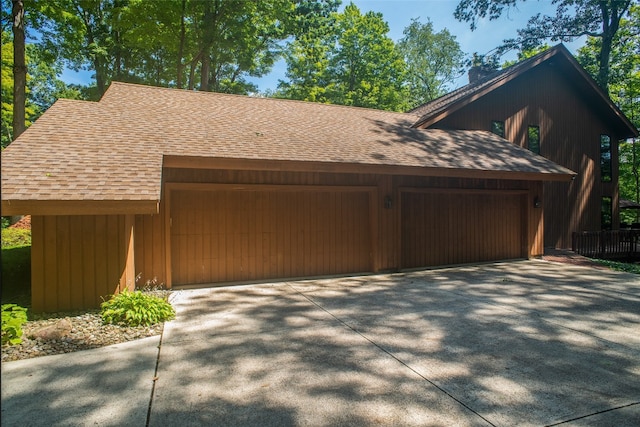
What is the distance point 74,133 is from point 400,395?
277 inches

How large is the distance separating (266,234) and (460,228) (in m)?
5.06

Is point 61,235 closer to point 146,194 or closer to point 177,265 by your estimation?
point 146,194

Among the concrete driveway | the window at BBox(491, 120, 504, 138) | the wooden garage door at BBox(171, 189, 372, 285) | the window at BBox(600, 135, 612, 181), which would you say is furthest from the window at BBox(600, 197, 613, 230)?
the wooden garage door at BBox(171, 189, 372, 285)

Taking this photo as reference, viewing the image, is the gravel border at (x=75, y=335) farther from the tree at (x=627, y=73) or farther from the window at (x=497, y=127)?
the tree at (x=627, y=73)

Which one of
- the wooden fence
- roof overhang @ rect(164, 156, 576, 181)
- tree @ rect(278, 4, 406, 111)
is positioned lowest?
the wooden fence

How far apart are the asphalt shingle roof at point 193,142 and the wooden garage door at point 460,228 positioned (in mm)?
1057

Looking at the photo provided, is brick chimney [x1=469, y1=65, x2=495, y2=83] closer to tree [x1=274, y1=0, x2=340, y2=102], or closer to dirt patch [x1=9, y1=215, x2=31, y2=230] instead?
tree [x1=274, y1=0, x2=340, y2=102]

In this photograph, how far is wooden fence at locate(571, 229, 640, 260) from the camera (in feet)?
38.8

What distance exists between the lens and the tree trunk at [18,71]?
13.4m

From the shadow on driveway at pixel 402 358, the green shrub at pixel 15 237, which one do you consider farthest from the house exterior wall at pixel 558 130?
the green shrub at pixel 15 237

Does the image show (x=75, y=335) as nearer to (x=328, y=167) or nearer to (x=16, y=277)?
(x=16, y=277)

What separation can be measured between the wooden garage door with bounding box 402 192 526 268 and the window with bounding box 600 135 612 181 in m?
7.24

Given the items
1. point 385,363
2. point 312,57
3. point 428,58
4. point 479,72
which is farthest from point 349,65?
point 385,363

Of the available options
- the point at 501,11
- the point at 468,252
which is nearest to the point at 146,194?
the point at 468,252
